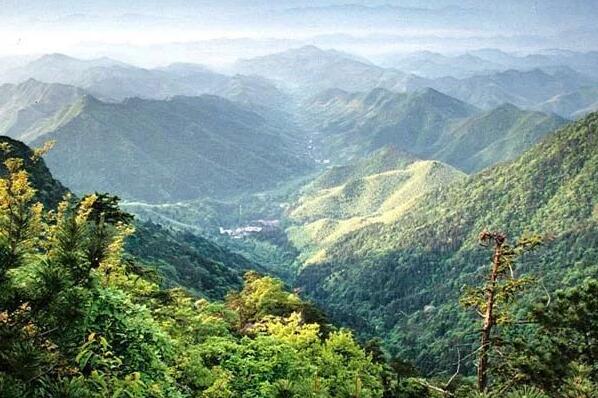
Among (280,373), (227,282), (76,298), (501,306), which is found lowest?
(227,282)

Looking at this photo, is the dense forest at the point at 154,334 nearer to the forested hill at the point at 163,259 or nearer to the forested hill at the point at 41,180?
the forested hill at the point at 163,259

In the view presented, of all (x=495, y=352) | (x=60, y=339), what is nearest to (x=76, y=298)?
(x=60, y=339)

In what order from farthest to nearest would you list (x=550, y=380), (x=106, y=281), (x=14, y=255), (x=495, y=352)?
1. (x=550, y=380)
2. (x=495, y=352)
3. (x=106, y=281)
4. (x=14, y=255)

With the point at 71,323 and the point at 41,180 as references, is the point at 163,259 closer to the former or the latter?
the point at 41,180

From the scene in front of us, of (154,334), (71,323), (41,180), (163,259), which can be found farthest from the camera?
(163,259)

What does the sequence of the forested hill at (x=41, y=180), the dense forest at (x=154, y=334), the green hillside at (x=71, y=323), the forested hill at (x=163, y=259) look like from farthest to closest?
1. the forested hill at (x=163, y=259)
2. the forested hill at (x=41, y=180)
3. the dense forest at (x=154, y=334)
4. the green hillside at (x=71, y=323)

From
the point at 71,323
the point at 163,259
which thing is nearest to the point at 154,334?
the point at 71,323

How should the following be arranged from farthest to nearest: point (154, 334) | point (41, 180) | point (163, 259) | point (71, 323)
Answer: point (163, 259) < point (41, 180) < point (154, 334) < point (71, 323)

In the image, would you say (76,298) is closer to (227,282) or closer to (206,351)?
(206,351)

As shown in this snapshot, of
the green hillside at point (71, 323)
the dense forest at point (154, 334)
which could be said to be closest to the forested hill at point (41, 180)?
the dense forest at point (154, 334)
